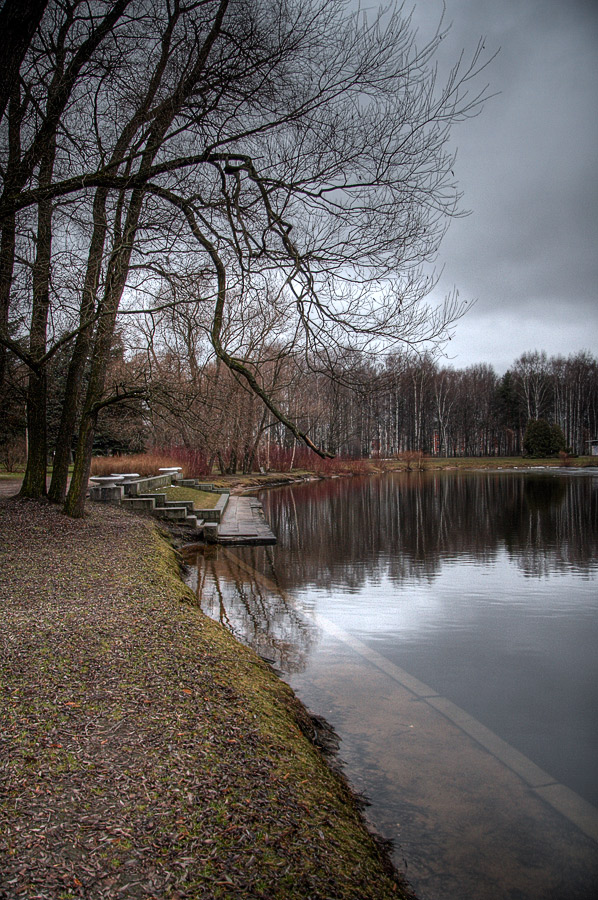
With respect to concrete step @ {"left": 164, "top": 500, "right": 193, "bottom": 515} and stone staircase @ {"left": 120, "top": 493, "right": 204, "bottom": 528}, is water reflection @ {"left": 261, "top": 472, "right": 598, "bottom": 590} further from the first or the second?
concrete step @ {"left": 164, "top": 500, "right": 193, "bottom": 515}

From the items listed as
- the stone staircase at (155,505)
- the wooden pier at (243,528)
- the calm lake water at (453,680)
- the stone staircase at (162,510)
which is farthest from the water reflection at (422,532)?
the stone staircase at (162,510)

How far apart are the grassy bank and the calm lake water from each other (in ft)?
2.06

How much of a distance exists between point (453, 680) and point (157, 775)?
421 cm

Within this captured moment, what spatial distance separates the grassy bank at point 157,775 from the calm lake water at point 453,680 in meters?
0.63

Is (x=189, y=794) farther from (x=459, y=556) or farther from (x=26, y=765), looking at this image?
(x=459, y=556)

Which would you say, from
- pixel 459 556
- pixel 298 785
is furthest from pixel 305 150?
pixel 459 556

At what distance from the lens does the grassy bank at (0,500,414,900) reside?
2342 millimetres

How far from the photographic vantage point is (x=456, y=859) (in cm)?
350

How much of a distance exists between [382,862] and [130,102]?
7.54m

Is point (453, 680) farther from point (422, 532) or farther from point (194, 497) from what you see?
point (194, 497)

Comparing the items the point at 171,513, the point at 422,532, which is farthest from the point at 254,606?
the point at 422,532

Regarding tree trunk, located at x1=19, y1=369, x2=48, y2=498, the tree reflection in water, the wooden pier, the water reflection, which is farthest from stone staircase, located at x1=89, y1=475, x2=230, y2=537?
tree trunk, located at x1=19, y1=369, x2=48, y2=498

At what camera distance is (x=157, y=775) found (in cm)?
297

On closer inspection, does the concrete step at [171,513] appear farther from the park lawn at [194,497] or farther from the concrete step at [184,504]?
the park lawn at [194,497]
